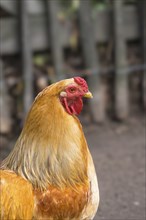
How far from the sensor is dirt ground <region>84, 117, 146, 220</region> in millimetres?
5066

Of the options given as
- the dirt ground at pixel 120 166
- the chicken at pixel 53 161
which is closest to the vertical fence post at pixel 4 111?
the dirt ground at pixel 120 166

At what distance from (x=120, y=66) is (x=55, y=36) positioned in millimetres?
838

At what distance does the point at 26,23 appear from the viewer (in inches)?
261

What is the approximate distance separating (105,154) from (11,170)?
2556 mm

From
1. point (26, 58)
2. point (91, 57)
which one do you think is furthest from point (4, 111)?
point (91, 57)

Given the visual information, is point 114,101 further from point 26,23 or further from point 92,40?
point 26,23

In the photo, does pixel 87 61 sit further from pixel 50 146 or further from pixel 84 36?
pixel 50 146

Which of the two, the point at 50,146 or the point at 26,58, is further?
the point at 26,58

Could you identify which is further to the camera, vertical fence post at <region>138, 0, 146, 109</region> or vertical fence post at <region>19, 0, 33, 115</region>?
vertical fence post at <region>138, 0, 146, 109</region>

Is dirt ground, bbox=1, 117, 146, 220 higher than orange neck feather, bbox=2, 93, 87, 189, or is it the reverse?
orange neck feather, bbox=2, 93, 87, 189

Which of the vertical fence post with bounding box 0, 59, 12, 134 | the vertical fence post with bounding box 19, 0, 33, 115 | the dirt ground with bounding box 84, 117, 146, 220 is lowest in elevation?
the dirt ground with bounding box 84, 117, 146, 220

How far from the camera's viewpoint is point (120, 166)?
5.98 m

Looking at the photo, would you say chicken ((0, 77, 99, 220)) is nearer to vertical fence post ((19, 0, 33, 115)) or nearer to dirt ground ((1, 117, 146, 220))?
dirt ground ((1, 117, 146, 220))

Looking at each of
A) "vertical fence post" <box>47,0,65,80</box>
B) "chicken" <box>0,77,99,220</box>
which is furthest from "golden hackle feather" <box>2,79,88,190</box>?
"vertical fence post" <box>47,0,65,80</box>
